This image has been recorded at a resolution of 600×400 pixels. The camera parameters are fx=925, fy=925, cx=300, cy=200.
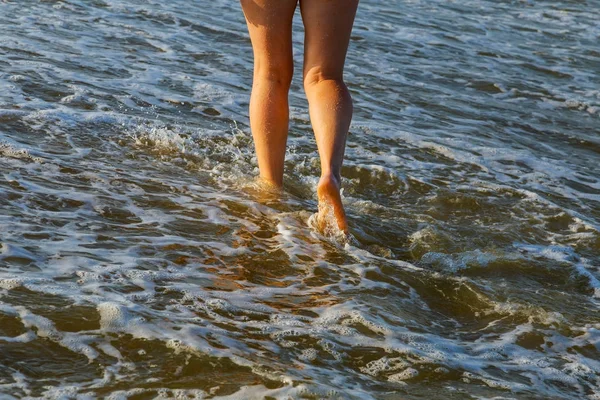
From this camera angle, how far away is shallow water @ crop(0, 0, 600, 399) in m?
2.65

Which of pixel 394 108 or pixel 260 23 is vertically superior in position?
pixel 260 23

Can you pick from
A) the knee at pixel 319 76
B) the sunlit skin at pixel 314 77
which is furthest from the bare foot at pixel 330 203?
the knee at pixel 319 76

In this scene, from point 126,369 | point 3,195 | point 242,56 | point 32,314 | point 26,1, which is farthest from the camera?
point 26,1

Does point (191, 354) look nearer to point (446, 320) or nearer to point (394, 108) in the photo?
point (446, 320)

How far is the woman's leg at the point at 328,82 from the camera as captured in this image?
366 centimetres

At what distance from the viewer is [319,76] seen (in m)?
3.82

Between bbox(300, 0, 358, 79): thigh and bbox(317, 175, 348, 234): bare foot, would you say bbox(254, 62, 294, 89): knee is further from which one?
bbox(317, 175, 348, 234): bare foot

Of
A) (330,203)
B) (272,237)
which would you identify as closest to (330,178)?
(330,203)

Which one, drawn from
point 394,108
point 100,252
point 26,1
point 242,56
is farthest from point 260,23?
point 26,1

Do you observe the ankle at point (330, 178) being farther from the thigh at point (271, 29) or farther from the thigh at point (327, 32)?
the thigh at point (271, 29)

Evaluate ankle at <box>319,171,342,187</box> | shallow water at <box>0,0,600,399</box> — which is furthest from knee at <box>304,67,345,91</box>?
shallow water at <box>0,0,600,399</box>

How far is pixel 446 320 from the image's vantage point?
3.20 m

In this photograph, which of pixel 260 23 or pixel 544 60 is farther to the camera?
pixel 544 60

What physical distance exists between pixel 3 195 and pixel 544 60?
6.39 m
